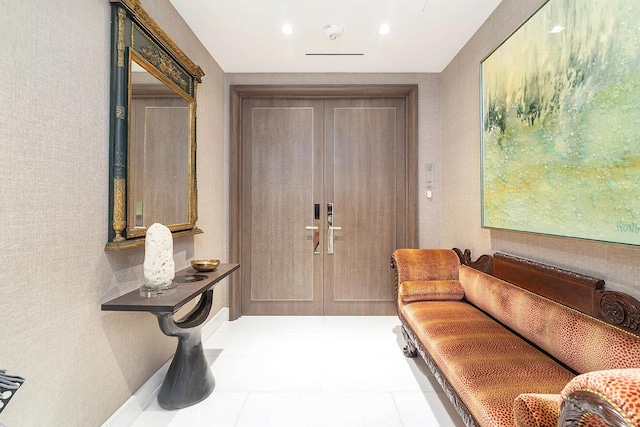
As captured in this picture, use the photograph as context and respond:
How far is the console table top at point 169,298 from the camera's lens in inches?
58.4

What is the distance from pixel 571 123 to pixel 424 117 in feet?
Result: 6.33

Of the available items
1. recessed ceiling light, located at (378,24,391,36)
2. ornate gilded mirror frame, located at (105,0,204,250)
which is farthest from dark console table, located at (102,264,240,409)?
recessed ceiling light, located at (378,24,391,36)

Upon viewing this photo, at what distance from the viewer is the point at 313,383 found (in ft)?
6.84

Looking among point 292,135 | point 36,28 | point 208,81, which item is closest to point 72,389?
point 36,28

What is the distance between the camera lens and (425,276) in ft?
8.46

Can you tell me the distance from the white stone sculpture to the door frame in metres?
1.56

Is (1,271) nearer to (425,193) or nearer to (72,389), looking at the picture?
(72,389)

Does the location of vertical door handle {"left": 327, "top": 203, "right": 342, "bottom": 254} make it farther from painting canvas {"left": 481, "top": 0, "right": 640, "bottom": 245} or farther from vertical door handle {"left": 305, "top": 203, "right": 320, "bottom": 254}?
painting canvas {"left": 481, "top": 0, "right": 640, "bottom": 245}

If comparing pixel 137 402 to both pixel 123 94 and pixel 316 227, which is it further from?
pixel 316 227

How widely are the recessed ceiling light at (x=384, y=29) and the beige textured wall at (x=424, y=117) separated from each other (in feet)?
2.45
